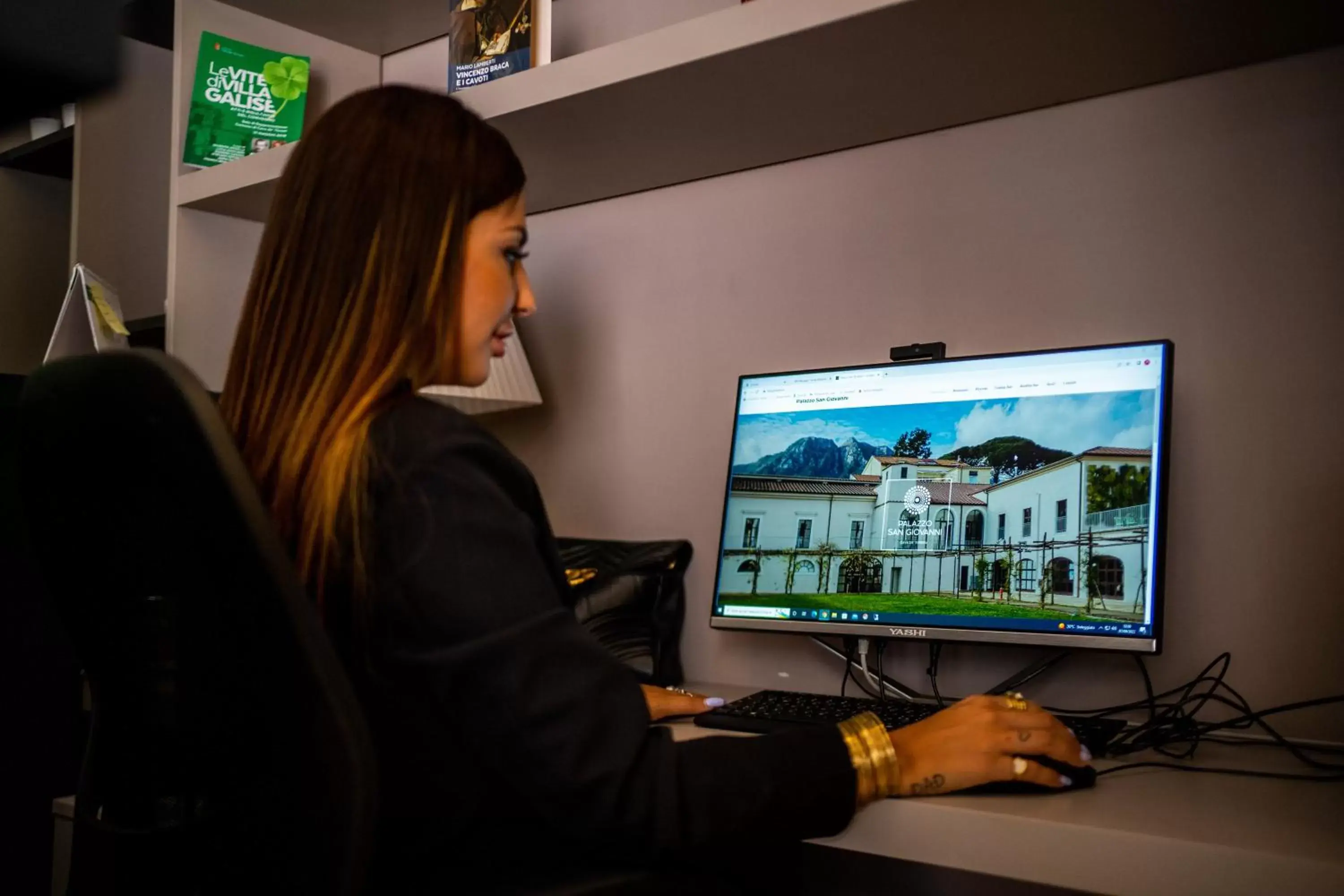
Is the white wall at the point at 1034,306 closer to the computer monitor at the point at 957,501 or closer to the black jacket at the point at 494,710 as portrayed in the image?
the computer monitor at the point at 957,501

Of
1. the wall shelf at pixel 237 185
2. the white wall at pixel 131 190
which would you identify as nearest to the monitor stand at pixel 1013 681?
the wall shelf at pixel 237 185

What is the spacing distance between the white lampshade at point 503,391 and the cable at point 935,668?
0.78 meters

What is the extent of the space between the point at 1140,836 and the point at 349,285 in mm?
697

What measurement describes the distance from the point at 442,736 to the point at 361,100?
0.49 m

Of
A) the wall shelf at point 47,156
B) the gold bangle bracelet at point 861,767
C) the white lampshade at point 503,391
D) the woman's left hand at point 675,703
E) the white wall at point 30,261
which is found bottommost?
the woman's left hand at point 675,703

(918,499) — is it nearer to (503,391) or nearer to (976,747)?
(976,747)

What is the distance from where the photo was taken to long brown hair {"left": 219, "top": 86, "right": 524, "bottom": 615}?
0.77 metres

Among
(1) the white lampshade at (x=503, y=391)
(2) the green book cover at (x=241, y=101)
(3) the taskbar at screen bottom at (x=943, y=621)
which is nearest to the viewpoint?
(3) the taskbar at screen bottom at (x=943, y=621)

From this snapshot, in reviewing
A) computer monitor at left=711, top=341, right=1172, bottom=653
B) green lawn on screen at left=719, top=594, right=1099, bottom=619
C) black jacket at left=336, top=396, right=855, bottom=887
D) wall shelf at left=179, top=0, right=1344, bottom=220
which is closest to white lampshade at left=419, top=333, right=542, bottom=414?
wall shelf at left=179, top=0, right=1344, bottom=220

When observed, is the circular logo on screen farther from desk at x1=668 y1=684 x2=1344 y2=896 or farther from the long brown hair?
the long brown hair

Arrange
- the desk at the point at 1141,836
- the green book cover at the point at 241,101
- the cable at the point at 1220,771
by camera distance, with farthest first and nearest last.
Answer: the green book cover at the point at 241,101 < the cable at the point at 1220,771 < the desk at the point at 1141,836

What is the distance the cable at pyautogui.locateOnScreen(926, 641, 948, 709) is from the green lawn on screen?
53 mm

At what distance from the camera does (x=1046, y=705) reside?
1.34m

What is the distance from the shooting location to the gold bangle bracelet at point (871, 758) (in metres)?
0.82
